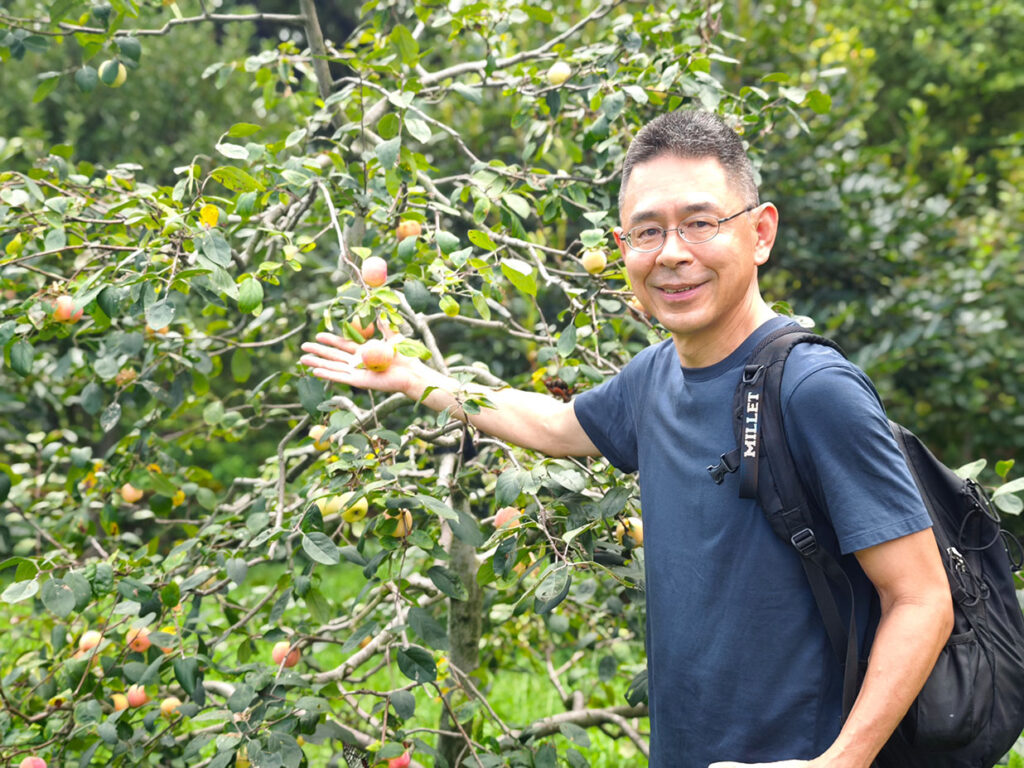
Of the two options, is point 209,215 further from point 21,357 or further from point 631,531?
point 631,531

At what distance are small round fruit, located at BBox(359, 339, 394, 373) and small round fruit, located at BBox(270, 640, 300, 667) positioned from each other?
668mm

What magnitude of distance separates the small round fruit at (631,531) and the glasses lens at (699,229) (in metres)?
0.73

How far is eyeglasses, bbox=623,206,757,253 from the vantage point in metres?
1.48

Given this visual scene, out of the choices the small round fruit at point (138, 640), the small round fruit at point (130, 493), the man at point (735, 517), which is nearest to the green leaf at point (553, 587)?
the man at point (735, 517)

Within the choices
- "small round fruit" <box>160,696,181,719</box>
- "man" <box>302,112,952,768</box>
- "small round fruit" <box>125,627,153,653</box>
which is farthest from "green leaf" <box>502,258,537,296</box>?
"small round fruit" <box>160,696,181,719</box>

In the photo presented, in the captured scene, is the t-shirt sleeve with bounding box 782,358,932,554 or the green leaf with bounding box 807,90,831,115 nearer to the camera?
the t-shirt sleeve with bounding box 782,358,932,554

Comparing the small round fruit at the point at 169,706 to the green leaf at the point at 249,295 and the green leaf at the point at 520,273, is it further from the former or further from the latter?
the green leaf at the point at 520,273

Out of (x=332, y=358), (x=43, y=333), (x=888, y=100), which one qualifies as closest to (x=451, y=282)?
(x=332, y=358)

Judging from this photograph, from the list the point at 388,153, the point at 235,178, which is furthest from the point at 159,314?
the point at 388,153

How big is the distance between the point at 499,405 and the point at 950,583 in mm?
942

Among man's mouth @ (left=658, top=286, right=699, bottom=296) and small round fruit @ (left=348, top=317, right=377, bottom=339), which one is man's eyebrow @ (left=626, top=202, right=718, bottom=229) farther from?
small round fruit @ (left=348, top=317, right=377, bottom=339)

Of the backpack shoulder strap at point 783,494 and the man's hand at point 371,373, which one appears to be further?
the man's hand at point 371,373

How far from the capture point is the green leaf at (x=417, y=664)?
172 cm

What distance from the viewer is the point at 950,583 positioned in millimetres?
1333
